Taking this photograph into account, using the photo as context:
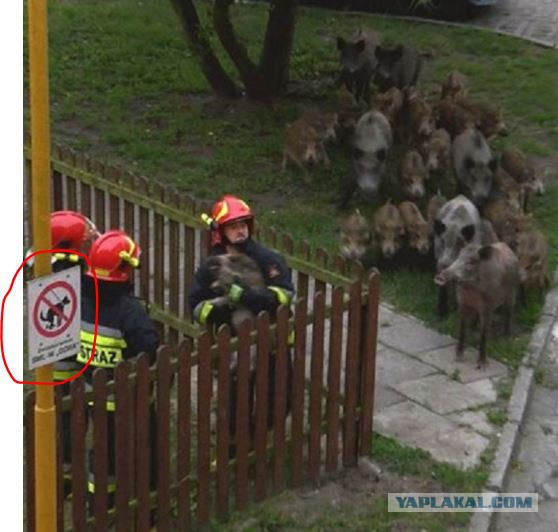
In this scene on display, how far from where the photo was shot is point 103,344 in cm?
709

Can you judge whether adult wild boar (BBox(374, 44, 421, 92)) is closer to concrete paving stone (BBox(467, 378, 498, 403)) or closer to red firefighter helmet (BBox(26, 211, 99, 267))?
concrete paving stone (BBox(467, 378, 498, 403))

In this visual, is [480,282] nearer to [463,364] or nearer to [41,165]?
[463,364]

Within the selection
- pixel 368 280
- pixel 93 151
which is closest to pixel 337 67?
pixel 93 151

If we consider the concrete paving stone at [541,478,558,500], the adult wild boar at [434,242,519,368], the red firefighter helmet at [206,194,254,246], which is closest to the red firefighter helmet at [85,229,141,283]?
the red firefighter helmet at [206,194,254,246]

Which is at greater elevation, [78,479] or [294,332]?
[294,332]

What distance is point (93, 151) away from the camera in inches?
556

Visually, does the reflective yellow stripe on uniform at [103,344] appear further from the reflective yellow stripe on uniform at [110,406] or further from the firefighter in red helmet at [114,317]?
the reflective yellow stripe on uniform at [110,406]

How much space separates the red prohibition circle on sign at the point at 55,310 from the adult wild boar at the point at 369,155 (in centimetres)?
743

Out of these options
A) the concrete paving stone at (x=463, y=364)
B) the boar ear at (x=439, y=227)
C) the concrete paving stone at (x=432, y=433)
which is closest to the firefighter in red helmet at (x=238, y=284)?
the concrete paving stone at (x=432, y=433)

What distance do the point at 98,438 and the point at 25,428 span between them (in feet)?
1.64

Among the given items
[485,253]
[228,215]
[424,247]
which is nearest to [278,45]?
[424,247]

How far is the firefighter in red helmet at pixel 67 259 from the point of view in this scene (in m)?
6.82

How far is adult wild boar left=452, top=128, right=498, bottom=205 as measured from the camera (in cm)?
1239

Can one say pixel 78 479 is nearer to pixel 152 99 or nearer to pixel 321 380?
pixel 321 380
